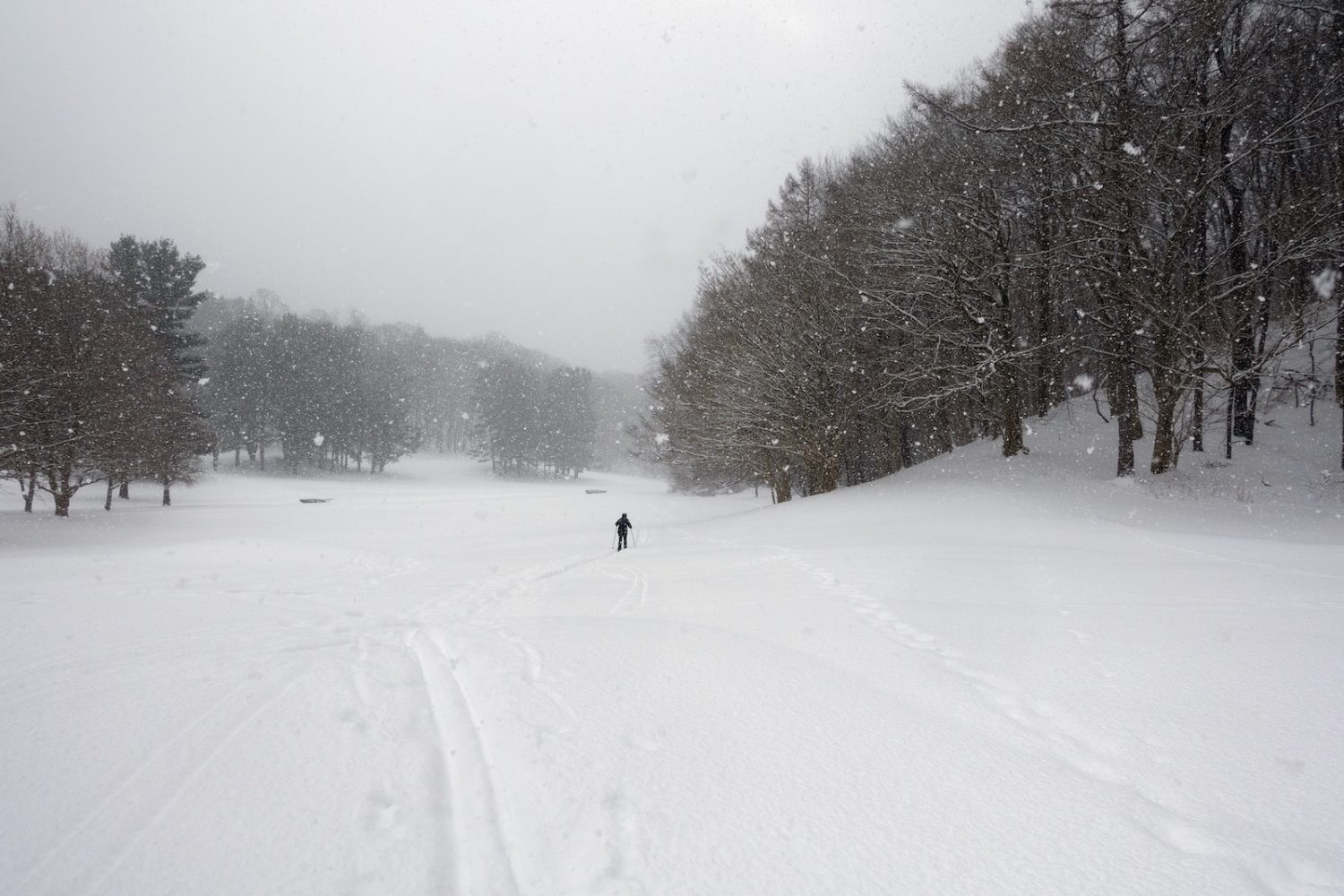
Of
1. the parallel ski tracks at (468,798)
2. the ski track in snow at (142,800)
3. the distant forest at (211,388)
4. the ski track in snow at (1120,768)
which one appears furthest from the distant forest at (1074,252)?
the distant forest at (211,388)

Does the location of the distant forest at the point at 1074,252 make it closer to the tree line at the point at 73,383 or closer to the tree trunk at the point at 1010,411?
the tree trunk at the point at 1010,411

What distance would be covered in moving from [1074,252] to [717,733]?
1564 cm

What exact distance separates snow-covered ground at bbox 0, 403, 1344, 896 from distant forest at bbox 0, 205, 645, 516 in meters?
14.4

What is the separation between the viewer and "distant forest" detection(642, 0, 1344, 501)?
475 inches

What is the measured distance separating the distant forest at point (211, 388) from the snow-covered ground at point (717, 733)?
14.4 m

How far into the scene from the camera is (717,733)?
3295mm

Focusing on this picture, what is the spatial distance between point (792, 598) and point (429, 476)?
2137 inches

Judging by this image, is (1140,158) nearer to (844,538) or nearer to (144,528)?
(844,538)

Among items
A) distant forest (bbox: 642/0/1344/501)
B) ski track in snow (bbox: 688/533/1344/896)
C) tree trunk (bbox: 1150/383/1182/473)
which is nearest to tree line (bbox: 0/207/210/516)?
distant forest (bbox: 642/0/1344/501)

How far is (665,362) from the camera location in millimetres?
24875

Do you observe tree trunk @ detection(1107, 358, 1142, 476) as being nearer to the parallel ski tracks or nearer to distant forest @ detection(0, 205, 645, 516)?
the parallel ski tracks

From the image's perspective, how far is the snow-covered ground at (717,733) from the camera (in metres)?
2.27

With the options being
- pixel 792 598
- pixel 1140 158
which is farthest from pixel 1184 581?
pixel 1140 158

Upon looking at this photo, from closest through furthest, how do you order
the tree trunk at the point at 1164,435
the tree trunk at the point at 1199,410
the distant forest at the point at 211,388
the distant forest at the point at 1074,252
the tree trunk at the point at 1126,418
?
the distant forest at the point at 1074,252 < the tree trunk at the point at 1164,435 < the tree trunk at the point at 1199,410 < the tree trunk at the point at 1126,418 < the distant forest at the point at 211,388
